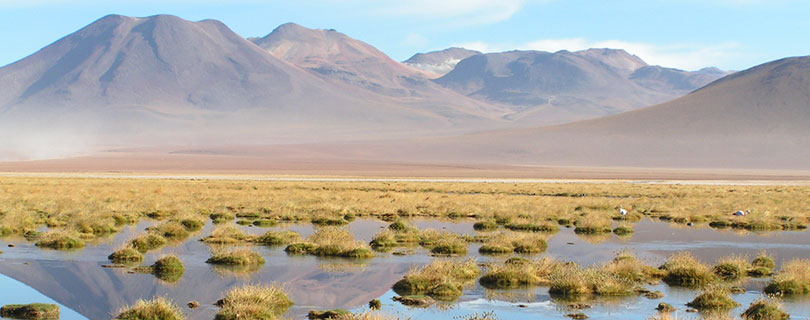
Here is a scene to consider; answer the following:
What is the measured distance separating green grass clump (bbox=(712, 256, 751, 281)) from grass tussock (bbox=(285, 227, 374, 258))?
8.88 m

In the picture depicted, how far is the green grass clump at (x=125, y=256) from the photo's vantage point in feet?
67.9

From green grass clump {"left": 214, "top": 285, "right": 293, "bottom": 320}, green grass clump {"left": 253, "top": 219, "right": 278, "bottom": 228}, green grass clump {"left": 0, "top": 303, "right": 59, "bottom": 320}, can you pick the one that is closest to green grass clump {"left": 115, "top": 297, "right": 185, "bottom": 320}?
green grass clump {"left": 214, "top": 285, "right": 293, "bottom": 320}

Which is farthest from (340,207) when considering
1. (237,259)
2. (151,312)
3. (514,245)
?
(151,312)

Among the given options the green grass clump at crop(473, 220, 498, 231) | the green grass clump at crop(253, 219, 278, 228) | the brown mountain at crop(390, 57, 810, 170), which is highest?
the brown mountain at crop(390, 57, 810, 170)

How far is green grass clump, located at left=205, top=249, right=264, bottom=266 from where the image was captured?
20491mm

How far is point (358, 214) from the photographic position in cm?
3709

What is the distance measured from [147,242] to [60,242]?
2607 mm

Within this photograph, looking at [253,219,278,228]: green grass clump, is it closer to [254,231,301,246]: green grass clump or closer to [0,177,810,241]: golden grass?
[0,177,810,241]: golden grass

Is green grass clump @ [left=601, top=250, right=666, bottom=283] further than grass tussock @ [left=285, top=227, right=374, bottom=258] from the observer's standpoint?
No

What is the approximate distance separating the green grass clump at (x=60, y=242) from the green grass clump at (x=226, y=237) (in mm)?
3589

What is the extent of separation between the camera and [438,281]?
17.6m

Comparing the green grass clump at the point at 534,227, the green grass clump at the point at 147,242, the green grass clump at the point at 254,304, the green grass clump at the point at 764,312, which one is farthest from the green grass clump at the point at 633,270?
the green grass clump at the point at 147,242

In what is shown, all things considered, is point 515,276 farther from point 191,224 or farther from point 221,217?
point 221,217

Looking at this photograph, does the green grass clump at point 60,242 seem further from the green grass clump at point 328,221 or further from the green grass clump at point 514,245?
the green grass clump at point 514,245
